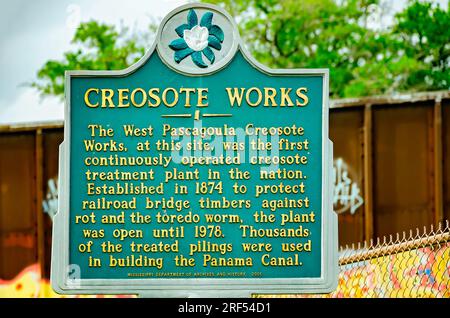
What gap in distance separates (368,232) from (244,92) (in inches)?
158

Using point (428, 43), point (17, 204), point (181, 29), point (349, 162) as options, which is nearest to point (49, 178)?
point (17, 204)

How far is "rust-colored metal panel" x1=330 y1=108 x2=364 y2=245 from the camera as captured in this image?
404 inches

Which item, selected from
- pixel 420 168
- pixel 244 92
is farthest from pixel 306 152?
pixel 420 168

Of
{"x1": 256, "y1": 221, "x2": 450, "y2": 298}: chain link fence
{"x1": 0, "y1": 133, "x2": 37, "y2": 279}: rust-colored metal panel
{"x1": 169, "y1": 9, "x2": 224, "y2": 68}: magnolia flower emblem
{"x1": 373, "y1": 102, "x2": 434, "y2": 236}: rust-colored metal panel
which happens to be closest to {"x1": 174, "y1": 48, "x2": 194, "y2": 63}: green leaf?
{"x1": 169, "y1": 9, "x2": 224, "y2": 68}: magnolia flower emblem

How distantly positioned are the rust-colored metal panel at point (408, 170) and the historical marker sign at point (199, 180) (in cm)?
350

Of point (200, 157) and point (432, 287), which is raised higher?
point (200, 157)

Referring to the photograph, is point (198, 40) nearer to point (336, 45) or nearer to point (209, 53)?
point (209, 53)

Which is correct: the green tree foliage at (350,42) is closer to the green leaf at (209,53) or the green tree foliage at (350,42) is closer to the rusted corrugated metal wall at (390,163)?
the rusted corrugated metal wall at (390,163)

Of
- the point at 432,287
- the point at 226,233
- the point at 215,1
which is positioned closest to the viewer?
the point at 226,233

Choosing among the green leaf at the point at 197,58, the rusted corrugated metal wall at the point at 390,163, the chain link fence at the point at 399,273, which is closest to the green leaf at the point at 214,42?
the green leaf at the point at 197,58

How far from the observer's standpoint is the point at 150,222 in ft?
22.4

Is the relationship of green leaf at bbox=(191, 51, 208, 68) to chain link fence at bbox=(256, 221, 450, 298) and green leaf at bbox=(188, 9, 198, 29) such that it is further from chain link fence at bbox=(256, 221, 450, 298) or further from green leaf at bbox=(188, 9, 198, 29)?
chain link fence at bbox=(256, 221, 450, 298)
